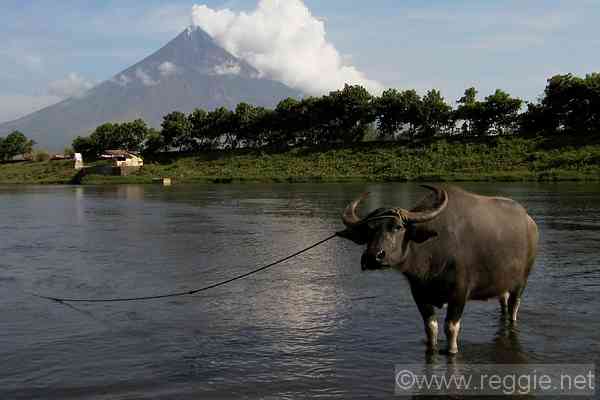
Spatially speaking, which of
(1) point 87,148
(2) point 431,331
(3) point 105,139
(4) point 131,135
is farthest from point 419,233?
(1) point 87,148

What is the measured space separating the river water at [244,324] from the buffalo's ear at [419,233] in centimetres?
178

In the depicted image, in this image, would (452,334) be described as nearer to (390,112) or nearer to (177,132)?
(390,112)

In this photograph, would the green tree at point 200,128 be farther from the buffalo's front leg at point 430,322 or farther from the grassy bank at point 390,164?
the buffalo's front leg at point 430,322

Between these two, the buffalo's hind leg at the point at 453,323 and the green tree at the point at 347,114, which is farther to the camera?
the green tree at the point at 347,114

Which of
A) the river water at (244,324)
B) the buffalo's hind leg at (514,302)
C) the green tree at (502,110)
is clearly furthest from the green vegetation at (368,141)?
the buffalo's hind leg at (514,302)

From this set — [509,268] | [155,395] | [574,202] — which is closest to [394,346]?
[509,268]

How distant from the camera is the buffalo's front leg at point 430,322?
7.80 m

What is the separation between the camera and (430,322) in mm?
7871

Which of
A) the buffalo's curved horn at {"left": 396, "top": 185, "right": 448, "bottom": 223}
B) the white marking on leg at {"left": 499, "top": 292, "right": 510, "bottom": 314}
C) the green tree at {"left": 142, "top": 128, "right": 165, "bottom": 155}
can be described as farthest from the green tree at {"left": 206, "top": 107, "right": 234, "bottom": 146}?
the buffalo's curved horn at {"left": 396, "top": 185, "right": 448, "bottom": 223}

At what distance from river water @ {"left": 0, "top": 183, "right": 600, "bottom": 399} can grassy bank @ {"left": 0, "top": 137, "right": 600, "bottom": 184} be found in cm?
Answer: 5050

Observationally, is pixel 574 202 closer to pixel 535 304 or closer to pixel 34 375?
pixel 535 304

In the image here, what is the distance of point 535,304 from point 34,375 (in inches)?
330

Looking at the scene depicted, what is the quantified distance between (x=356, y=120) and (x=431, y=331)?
309ft

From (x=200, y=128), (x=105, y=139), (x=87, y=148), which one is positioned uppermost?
(x=200, y=128)
